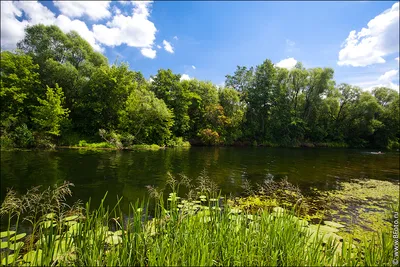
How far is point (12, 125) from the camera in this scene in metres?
27.7

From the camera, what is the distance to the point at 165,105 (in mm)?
37969

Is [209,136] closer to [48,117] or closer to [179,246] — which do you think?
[48,117]

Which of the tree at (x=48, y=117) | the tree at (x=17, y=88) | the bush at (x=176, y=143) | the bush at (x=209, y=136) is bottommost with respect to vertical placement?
the bush at (x=176, y=143)

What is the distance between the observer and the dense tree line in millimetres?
30344

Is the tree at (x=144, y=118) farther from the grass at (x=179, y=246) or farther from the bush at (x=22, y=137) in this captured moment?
the grass at (x=179, y=246)

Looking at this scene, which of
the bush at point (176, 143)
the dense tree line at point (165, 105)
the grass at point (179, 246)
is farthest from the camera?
the bush at point (176, 143)

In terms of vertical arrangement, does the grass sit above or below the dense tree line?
below

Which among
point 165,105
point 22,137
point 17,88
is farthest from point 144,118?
point 17,88

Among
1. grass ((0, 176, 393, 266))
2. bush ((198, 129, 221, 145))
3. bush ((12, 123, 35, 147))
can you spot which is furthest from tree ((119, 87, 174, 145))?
grass ((0, 176, 393, 266))

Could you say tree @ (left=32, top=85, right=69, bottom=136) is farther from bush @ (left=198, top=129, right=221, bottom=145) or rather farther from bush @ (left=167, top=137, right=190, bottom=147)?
bush @ (left=198, top=129, right=221, bottom=145)

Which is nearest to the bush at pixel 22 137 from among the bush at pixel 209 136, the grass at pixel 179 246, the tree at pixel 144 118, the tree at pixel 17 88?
the tree at pixel 17 88

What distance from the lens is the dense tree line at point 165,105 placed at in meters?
30.3

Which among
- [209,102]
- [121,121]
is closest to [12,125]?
[121,121]

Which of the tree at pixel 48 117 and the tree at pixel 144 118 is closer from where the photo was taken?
the tree at pixel 48 117
